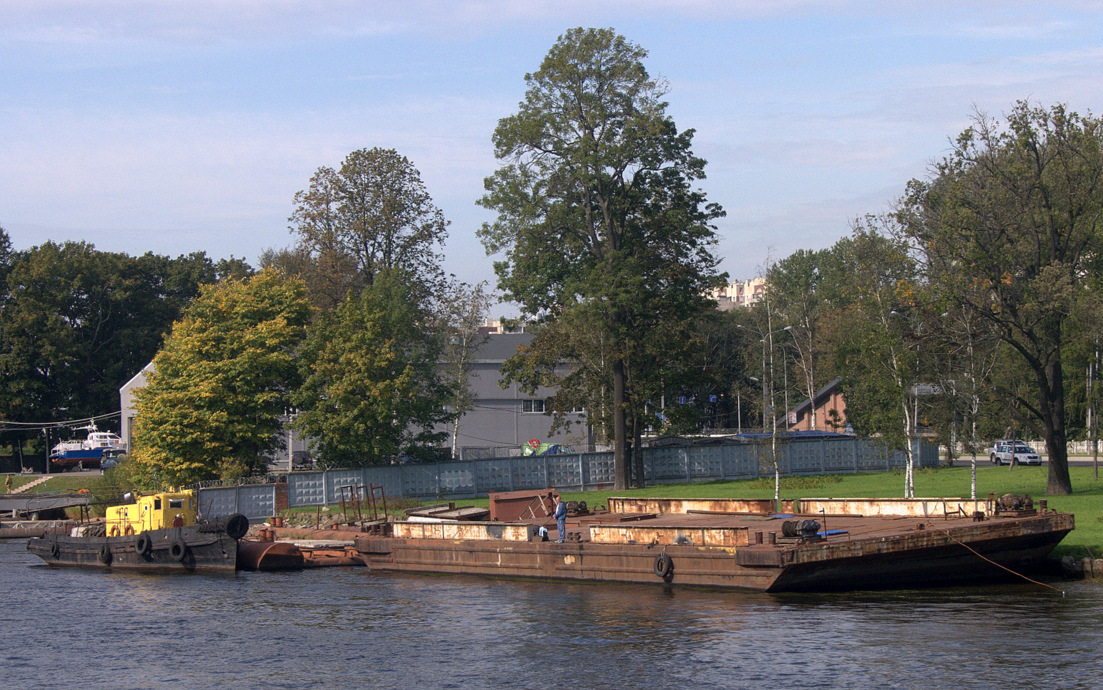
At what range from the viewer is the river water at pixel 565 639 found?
16.9 m

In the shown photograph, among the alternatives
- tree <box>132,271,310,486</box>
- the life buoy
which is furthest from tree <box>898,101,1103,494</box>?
tree <box>132,271,310,486</box>

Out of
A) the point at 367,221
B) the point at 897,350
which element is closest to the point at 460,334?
the point at 367,221

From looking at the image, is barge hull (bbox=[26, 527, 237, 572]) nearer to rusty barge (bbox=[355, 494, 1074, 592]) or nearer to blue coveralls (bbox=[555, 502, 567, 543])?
rusty barge (bbox=[355, 494, 1074, 592])

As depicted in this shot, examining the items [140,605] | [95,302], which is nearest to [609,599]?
[140,605]

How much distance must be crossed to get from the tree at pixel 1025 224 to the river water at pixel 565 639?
12775 millimetres

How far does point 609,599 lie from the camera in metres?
24.2

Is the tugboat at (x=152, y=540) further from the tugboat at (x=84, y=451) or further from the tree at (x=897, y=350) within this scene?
the tugboat at (x=84, y=451)

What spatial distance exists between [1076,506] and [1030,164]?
10.9 m

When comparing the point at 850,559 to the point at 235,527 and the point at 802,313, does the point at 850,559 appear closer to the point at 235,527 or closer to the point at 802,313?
the point at 235,527

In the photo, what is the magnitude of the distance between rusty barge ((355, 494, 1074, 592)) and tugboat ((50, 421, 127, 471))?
59.5 meters

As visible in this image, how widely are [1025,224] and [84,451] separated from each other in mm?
72308

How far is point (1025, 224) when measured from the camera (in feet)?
111

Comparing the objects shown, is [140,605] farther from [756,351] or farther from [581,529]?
[756,351]

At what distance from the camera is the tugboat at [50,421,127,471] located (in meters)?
82.6
